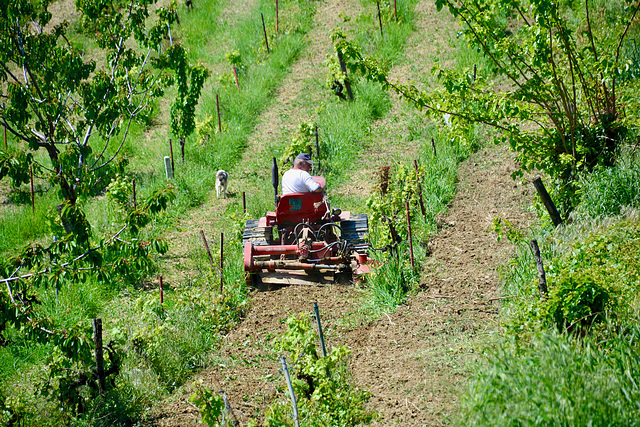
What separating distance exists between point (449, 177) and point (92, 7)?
612 centimetres

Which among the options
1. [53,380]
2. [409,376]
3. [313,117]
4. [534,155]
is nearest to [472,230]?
[534,155]

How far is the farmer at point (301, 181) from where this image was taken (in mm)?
8102

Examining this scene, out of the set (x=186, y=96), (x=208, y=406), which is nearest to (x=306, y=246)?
(x=208, y=406)

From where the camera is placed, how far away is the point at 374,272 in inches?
284

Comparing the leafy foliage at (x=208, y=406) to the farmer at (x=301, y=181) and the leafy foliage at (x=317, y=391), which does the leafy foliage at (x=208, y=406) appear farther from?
the farmer at (x=301, y=181)

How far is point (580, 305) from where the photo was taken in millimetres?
4852

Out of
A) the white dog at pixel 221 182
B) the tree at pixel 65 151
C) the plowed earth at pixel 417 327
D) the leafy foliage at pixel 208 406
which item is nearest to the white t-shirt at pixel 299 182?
the plowed earth at pixel 417 327

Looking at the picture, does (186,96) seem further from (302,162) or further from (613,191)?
(613,191)

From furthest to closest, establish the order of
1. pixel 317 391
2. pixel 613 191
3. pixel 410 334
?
pixel 613 191, pixel 410 334, pixel 317 391

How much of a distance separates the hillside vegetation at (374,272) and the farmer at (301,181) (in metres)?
0.97

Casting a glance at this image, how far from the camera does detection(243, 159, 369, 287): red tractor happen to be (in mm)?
7691

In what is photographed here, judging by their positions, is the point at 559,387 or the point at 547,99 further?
the point at 547,99

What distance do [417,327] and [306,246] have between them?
80.5 inches

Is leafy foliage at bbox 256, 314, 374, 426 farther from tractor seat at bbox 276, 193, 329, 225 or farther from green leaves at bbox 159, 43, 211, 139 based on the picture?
green leaves at bbox 159, 43, 211, 139
